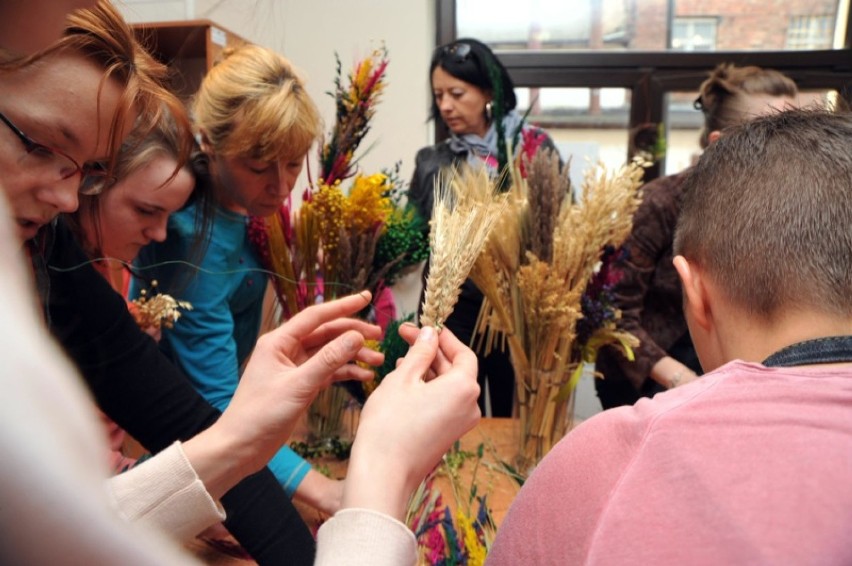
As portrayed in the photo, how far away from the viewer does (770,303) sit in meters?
0.72

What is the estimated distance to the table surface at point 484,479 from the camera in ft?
3.46

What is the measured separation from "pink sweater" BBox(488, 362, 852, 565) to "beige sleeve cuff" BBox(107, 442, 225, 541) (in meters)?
0.38

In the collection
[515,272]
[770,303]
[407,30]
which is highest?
[407,30]

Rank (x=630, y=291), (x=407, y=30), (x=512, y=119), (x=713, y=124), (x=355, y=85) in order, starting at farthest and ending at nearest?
(x=407, y=30) < (x=512, y=119) < (x=713, y=124) < (x=630, y=291) < (x=355, y=85)

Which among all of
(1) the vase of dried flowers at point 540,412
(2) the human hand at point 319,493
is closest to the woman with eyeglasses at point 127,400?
(2) the human hand at point 319,493

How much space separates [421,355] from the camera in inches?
30.5

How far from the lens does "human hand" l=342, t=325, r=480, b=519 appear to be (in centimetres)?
59

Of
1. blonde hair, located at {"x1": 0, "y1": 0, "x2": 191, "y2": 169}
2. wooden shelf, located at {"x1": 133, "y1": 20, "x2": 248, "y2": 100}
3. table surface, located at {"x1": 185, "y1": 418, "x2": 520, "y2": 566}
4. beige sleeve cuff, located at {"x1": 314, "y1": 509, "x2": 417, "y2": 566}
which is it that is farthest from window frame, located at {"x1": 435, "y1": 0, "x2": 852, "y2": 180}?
beige sleeve cuff, located at {"x1": 314, "y1": 509, "x2": 417, "y2": 566}

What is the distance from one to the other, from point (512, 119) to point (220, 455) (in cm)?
141

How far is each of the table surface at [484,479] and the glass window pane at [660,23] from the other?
2268 millimetres

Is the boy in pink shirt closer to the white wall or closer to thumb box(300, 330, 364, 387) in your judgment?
thumb box(300, 330, 364, 387)

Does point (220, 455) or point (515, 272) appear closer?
point (220, 455)

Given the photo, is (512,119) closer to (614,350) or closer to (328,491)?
(614,350)

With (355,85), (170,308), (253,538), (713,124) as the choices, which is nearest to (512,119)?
(713,124)
